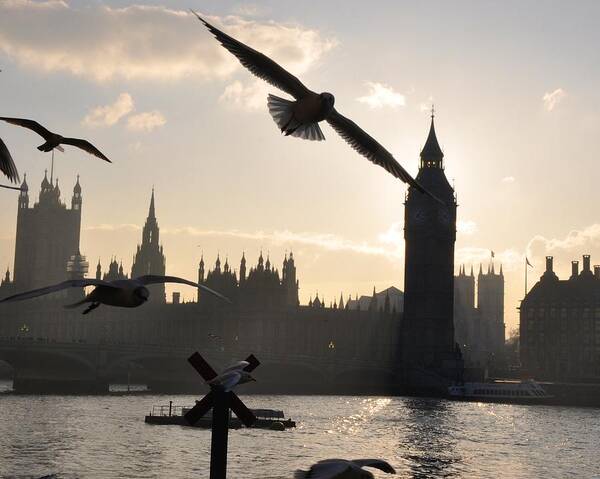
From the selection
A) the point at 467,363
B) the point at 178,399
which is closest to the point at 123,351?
the point at 178,399

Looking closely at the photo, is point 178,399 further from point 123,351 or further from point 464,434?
point 464,434

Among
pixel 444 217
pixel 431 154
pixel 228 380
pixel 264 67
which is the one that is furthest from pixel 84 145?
pixel 431 154

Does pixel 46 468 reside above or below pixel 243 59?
below

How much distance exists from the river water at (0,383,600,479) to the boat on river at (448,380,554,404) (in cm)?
1826

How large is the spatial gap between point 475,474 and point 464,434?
855 inches

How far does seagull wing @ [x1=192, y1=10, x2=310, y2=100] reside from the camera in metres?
7.31

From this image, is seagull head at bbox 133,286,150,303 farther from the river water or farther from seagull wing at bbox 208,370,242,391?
the river water

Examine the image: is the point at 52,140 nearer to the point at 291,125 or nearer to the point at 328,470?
the point at 291,125

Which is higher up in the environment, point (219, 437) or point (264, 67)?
point (264, 67)

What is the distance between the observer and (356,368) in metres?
122

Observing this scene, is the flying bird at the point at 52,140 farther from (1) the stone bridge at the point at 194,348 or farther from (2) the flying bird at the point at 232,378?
(1) the stone bridge at the point at 194,348

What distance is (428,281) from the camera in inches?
5512

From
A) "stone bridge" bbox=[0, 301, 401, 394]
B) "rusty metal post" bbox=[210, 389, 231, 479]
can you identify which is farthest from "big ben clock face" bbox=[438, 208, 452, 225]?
"rusty metal post" bbox=[210, 389, 231, 479]

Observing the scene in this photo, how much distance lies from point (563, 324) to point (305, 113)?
143460 mm
